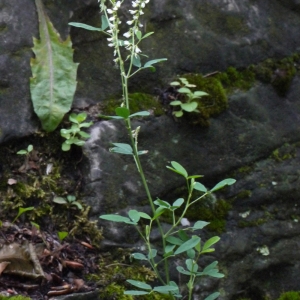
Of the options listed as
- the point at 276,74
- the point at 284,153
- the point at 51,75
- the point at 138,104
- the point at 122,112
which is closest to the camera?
the point at 122,112

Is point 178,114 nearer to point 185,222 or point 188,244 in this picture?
point 185,222

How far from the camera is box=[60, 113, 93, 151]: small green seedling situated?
243 cm

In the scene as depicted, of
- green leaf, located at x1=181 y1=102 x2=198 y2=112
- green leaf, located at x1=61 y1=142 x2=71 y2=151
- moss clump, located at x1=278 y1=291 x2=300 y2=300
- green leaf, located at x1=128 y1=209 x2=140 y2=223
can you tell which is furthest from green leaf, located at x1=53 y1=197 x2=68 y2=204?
moss clump, located at x1=278 y1=291 x2=300 y2=300

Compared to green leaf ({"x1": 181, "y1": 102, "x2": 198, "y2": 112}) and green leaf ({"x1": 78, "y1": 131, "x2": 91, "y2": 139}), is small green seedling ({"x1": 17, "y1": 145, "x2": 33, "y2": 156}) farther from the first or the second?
green leaf ({"x1": 181, "y1": 102, "x2": 198, "y2": 112})

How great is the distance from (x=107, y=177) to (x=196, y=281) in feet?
2.04

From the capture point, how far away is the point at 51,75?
8.43ft

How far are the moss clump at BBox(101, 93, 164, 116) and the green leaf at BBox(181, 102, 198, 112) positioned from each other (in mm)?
122

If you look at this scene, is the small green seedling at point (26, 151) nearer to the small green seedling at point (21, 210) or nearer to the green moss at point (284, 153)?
the small green seedling at point (21, 210)

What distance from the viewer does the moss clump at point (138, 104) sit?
2629mm

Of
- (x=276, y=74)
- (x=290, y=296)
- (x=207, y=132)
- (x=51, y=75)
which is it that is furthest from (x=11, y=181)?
(x=276, y=74)

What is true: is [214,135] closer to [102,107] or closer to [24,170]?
[102,107]

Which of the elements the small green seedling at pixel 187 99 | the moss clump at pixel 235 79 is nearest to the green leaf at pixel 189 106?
the small green seedling at pixel 187 99

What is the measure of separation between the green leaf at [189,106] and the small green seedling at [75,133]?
0.49 m

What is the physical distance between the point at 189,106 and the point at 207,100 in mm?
178
